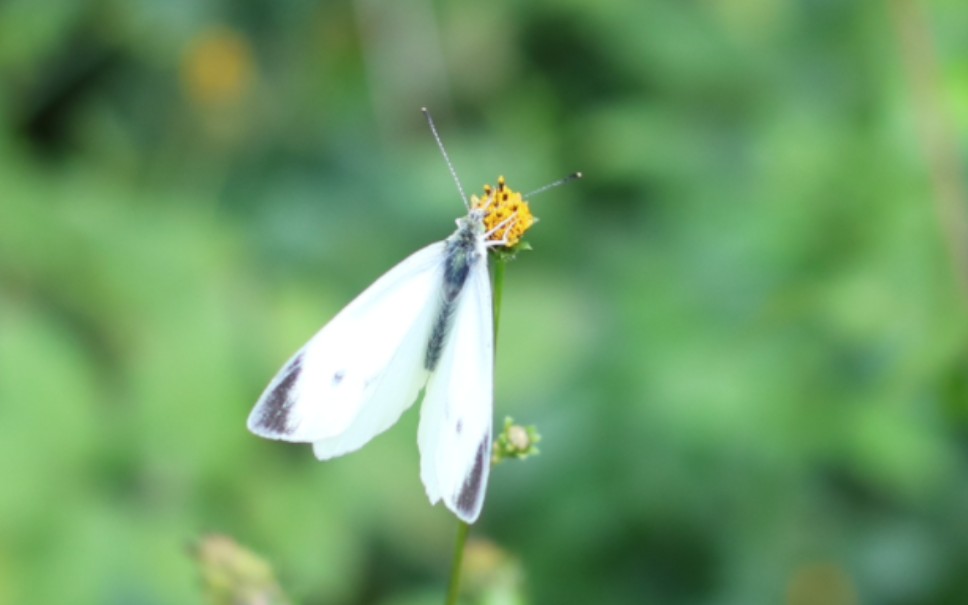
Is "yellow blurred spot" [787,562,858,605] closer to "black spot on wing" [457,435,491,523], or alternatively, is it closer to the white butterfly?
the white butterfly

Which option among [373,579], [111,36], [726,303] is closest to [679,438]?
[726,303]

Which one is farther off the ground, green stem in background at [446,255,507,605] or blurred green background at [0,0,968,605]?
blurred green background at [0,0,968,605]

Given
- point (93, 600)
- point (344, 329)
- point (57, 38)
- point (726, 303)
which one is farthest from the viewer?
point (57, 38)

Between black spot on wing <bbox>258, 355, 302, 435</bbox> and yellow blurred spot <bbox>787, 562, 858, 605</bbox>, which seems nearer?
black spot on wing <bbox>258, 355, 302, 435</bbox>

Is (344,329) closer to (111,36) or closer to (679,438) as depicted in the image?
(679,438)

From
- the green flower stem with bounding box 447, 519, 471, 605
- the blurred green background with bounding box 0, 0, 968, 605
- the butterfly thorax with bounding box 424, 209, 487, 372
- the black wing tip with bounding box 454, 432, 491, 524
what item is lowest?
the green flower stem with bounding box 447, 519, 471, 605

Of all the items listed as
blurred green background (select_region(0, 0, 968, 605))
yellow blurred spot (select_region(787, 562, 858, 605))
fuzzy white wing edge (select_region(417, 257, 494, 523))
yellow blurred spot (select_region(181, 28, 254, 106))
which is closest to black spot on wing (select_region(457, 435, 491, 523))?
fuzzy white wing edge (select_region(417, 257, 494, 523))

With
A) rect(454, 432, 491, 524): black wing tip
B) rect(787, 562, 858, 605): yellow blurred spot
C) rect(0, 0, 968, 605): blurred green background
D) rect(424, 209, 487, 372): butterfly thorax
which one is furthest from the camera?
rect(787, 562, 858, 605): yellow blurred spot

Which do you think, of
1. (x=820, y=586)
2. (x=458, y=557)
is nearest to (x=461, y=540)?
(x=458, y=557)
